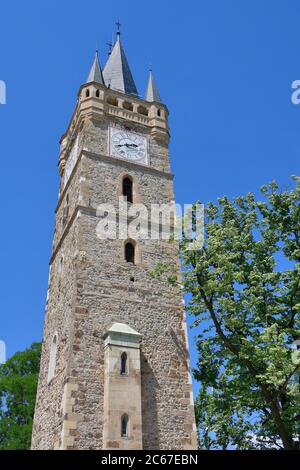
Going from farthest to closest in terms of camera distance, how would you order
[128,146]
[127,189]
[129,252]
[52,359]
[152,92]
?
[152,92] < [128,146] < [127,189] < [129,252] < [52,359]

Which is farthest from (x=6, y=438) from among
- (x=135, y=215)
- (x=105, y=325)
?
(x=135, y=215)

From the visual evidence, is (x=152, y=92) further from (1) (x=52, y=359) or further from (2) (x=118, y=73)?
(1) (x=52, y=359)

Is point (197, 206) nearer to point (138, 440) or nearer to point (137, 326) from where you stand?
point (137, 326)

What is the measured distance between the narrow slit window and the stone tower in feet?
0.18

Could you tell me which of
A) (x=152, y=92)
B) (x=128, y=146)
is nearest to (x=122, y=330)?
(x=128, y=146)

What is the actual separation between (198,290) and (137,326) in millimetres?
4467

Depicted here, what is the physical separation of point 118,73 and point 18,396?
17040mm

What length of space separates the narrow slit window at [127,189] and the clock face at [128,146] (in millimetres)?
1120

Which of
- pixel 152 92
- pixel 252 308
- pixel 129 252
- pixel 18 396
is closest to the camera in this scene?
pixel 252 308

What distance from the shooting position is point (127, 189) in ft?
68.9

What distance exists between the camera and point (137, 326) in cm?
1739

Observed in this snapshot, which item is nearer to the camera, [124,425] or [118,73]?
[124,425]
